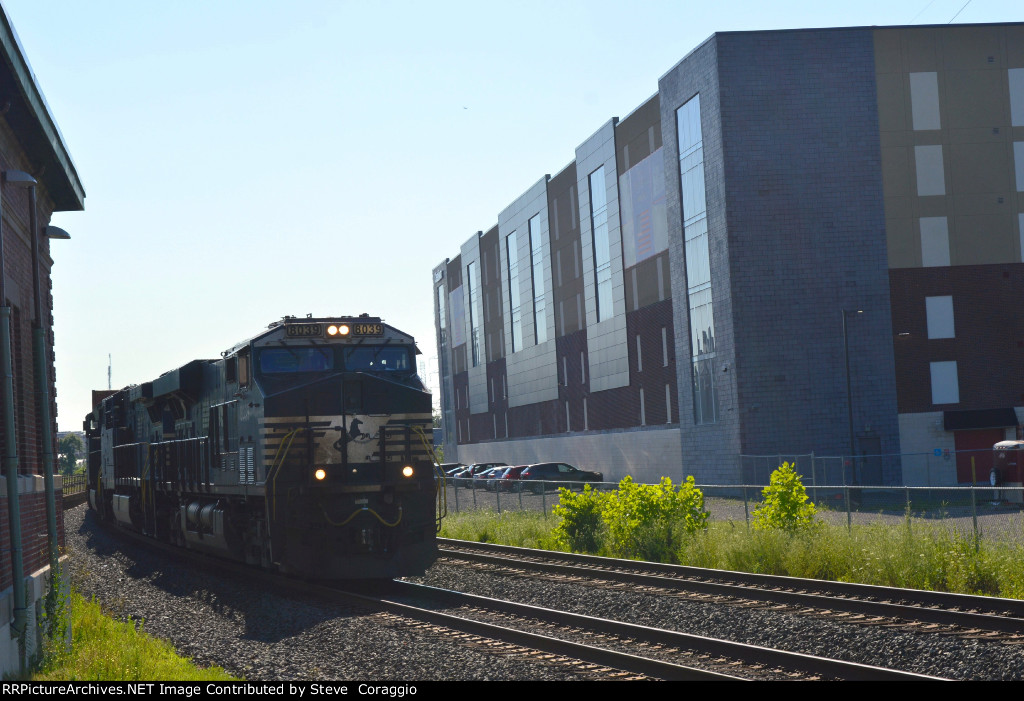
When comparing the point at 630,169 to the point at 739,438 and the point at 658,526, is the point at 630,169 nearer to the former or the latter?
the point at 739,438

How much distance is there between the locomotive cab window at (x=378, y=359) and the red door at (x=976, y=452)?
3423 centimetres

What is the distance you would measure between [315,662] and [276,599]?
19.0 ft

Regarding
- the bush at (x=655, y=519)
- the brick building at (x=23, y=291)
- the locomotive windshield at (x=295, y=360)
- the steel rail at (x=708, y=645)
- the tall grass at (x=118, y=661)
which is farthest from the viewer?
the bush at (x=655, y=519)

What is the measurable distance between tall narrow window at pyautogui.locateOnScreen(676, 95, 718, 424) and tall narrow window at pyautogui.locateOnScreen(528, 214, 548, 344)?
22.5m

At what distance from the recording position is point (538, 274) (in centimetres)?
7438

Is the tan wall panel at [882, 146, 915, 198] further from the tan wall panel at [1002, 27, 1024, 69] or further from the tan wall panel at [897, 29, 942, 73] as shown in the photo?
the tan wall panel at [1002, 27, 1024, 69]

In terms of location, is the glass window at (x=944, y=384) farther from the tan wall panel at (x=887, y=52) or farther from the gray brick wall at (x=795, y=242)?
the tan wall panel at (x=887, y=52)

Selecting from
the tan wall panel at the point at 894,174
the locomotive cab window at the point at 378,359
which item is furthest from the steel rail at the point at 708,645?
the tan wall panel at the point at 894,174

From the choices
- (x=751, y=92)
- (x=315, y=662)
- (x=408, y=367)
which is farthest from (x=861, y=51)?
(x=315, y=662)

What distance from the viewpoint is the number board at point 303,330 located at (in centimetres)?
1897

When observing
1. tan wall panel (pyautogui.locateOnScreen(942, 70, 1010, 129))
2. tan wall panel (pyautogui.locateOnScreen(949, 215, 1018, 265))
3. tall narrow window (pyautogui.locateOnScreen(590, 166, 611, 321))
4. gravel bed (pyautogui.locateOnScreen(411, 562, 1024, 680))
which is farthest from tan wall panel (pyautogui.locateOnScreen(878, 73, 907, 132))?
gravel bed (pyautogui.locateOnScreen(411, 562, 1024, 680))

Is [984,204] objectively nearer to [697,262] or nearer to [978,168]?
[978,168]

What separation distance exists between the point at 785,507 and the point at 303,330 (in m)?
9.70

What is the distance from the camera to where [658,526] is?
23219mm
